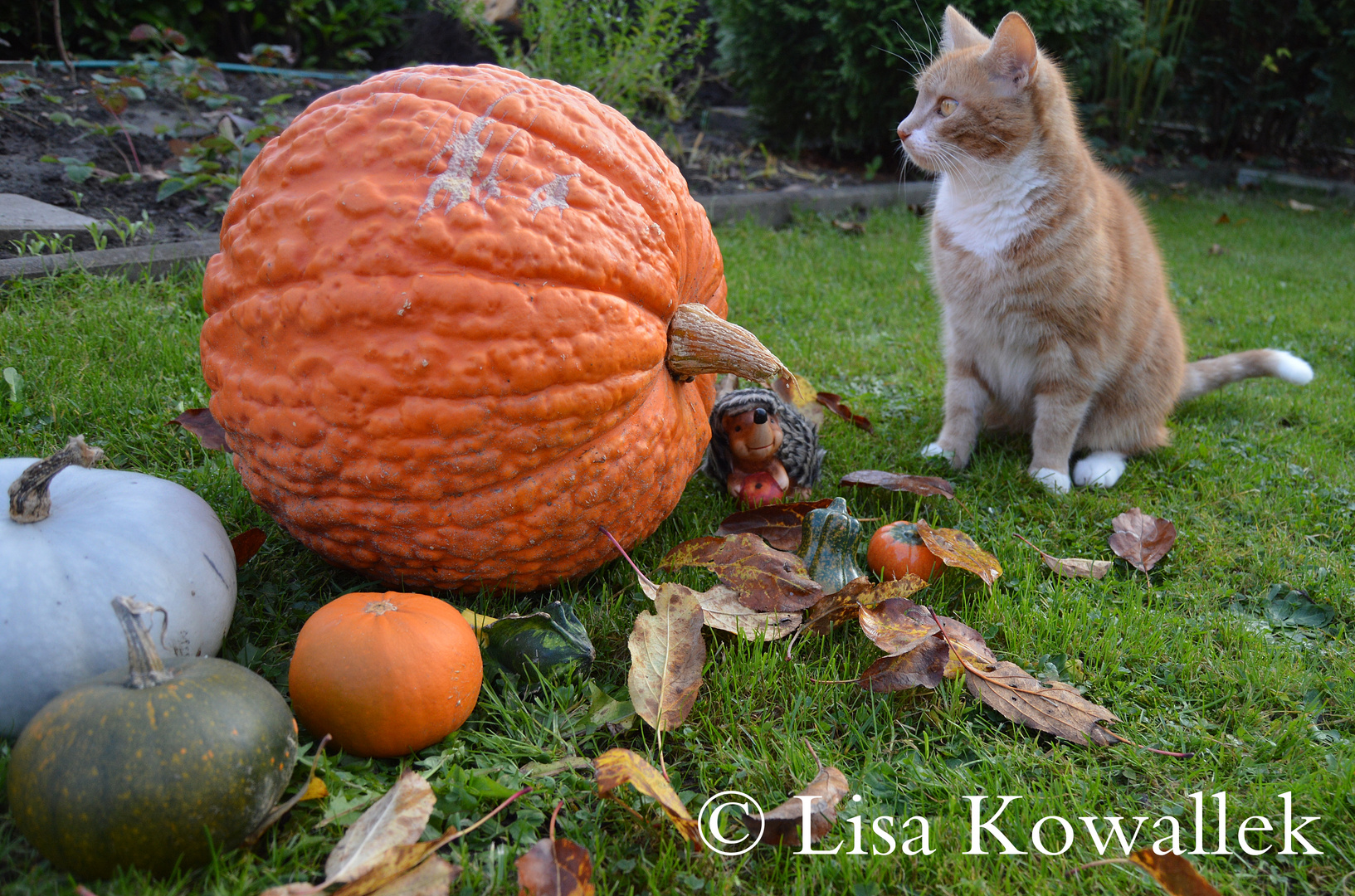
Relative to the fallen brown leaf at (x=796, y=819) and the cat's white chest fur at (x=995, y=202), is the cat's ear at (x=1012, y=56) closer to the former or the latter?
the cat's white chest fur at (x=995, y=202)

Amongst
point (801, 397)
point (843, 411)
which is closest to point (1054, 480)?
point (843, 411)

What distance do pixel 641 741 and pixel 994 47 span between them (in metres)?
2.23

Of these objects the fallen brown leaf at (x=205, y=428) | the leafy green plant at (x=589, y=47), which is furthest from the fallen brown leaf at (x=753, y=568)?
the leafy green plant at (x=589, y=47)

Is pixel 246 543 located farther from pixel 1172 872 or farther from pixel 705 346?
pixel 1172 872

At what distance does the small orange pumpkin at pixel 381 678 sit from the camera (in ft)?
4.48

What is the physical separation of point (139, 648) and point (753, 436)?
1444 millimetres

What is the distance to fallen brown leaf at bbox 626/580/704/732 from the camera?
1.47 m

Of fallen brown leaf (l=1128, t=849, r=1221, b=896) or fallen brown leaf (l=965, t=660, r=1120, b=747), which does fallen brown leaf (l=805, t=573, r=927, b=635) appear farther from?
fallen brown leaf (l=1128, t=849, r=1221, b=896)

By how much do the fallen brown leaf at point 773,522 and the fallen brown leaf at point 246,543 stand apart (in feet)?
3.46

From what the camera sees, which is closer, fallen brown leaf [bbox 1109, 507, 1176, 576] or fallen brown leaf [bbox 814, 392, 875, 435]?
fallen brown leaf [bbox 1109, 507, 1176, 576]

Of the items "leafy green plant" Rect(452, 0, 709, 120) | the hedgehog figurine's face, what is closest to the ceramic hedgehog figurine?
the hedgehog figurine's face

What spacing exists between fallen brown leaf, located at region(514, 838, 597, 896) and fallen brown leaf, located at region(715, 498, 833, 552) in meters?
1.00

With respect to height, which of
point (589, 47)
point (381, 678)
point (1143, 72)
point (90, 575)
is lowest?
point (381, 678)

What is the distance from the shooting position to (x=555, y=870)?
3.87 ft
